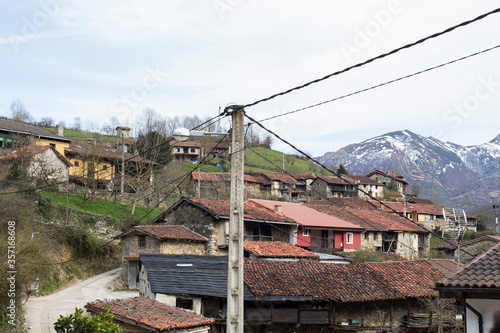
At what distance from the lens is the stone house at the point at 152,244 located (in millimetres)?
30703

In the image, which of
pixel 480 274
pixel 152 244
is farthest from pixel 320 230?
pixel 480 274

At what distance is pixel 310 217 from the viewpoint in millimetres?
42125

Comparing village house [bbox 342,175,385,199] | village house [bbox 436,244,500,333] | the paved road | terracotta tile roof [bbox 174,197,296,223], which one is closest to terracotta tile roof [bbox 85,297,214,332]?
the paved road

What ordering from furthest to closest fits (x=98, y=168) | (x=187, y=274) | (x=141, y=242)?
(x=98, y=168) < (x=141, y=242) < (x=187, y=274)

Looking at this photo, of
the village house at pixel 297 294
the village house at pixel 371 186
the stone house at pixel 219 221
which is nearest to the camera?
the village house at pixel 297 294

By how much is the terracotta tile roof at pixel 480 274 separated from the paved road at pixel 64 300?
1621 cm

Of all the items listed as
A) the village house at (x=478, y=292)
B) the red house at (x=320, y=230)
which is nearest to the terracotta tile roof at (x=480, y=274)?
the village house at (x=478, y=292)

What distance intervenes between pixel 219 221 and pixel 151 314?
54.1ft

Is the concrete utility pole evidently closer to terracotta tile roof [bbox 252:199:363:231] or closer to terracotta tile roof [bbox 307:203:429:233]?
terracotta tile roof [bbox 252:199:363:231]

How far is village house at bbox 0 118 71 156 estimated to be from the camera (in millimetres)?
47188

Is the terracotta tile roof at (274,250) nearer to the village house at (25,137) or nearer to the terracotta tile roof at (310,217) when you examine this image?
the terracotta tile roof at (310,217)

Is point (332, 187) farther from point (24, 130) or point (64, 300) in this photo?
point (64, 300)

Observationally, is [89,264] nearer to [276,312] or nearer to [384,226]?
[276,312]

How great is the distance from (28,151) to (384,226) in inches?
1330
